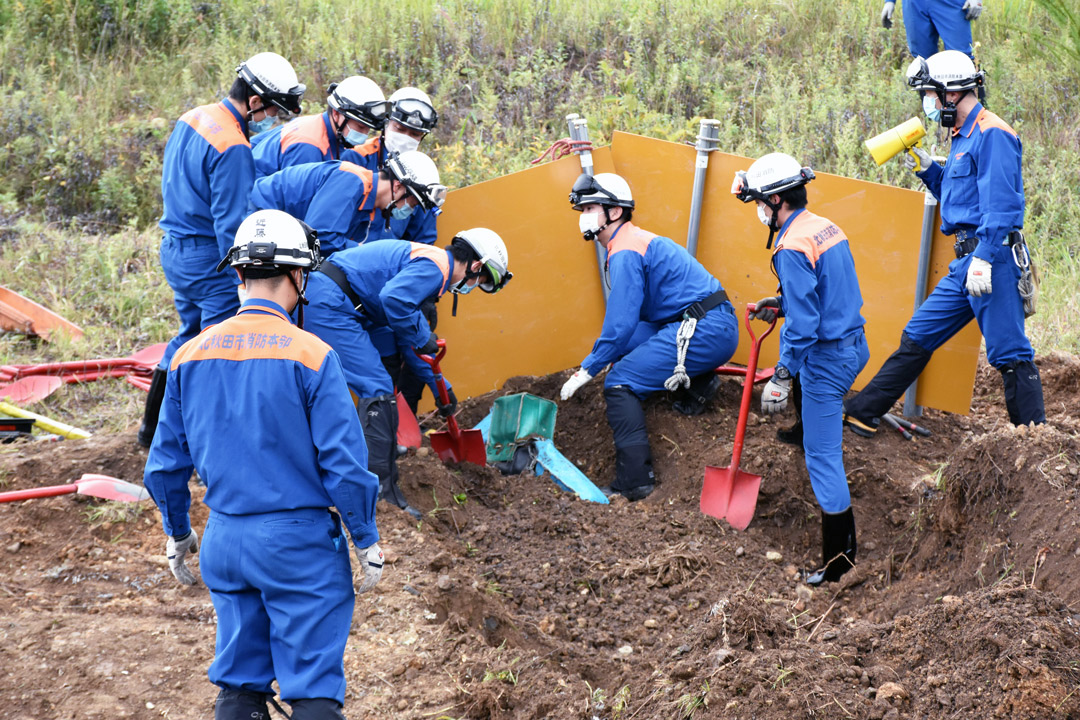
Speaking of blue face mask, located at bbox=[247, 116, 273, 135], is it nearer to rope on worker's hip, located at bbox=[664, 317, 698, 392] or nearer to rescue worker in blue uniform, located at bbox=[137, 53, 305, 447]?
rescue worker in blue uniform, located at bbox=[137, 53, 305, 447]

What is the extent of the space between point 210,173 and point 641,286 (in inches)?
102

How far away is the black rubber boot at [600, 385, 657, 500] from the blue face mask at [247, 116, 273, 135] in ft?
8.81

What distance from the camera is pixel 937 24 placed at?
27.9 ft

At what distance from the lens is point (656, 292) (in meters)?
6.14

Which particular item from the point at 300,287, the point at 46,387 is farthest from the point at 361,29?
the point at 300,287

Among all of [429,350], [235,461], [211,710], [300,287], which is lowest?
[211,710]

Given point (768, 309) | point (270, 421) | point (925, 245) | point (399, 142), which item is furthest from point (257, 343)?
point (925, 245)

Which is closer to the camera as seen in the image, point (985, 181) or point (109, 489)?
point (109, 489)

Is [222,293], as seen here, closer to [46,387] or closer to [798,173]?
[46,387]

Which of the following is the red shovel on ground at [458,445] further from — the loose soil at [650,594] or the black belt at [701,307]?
the black belt at [701,307]

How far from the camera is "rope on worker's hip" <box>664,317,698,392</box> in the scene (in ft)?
19.7

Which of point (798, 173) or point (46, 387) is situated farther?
point (46, 387)

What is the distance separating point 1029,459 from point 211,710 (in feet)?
12.2

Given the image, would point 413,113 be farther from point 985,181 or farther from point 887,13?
point 887,13
